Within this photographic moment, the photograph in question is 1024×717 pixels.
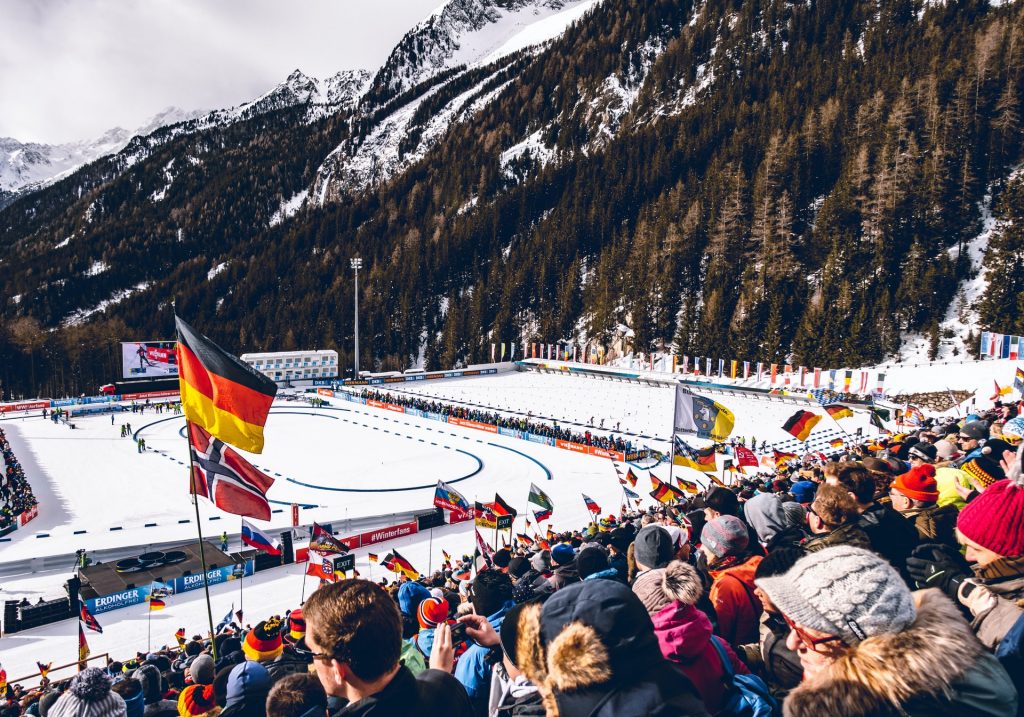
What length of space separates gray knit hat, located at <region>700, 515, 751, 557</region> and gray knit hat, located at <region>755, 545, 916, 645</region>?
209 centimetres

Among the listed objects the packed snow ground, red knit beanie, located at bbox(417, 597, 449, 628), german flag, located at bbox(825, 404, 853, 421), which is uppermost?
red knit beanie, located at bbox(417, 597, 449, 628)

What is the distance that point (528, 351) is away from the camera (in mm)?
76938

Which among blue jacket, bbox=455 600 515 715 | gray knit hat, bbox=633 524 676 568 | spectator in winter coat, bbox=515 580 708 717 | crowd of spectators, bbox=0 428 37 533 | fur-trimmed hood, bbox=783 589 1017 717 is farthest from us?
crowd of spectators, bbox=0 428 37 533

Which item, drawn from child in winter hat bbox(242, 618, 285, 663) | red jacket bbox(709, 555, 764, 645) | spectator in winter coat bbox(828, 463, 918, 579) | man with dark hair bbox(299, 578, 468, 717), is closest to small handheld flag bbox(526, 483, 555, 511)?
child in winter hat bbox(242, 618, 285, 663)

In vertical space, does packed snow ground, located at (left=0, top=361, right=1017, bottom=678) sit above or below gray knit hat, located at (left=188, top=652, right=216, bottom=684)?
below

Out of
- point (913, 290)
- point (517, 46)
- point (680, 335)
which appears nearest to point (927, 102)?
point (913, 290)

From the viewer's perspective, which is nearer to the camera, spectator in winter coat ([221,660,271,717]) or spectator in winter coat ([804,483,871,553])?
spectator in winter coat ([221,660,271,717])

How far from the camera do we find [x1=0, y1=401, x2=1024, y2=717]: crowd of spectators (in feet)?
5.12

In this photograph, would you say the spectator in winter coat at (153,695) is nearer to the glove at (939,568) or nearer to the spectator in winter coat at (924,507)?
the glove at (939,568)

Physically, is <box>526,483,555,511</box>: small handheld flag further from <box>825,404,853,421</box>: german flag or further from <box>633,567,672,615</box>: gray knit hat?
<box>633,567,672,615</box>: gray knit hat

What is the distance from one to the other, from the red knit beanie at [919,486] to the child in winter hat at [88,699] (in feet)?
19.2

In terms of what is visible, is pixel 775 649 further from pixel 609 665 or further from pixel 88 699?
pixel 88 699

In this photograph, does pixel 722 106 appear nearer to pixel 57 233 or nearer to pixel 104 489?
pixel 104 489

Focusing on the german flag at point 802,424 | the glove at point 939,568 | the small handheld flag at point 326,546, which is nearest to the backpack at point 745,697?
the glove at point 939,568
